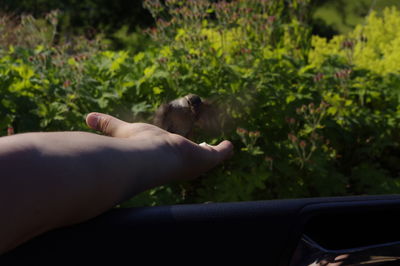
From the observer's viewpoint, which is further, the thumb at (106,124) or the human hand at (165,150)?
the thumb at (106,124)

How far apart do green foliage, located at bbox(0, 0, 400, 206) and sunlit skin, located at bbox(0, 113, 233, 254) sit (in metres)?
2.04

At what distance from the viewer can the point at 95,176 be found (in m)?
0.92

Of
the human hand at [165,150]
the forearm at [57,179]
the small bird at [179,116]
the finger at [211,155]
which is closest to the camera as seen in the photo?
the forearm at [57,179]

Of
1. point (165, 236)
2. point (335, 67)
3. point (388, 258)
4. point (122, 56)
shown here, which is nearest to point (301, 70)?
point (335, 67)

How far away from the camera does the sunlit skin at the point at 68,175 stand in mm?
830

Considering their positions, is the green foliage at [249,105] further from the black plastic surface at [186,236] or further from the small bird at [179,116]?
the black plastic surface at [186,236]

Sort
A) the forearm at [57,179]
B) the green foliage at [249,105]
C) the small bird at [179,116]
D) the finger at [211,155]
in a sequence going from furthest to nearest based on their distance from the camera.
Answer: the green foliage at [249,105] < the small bird at [179,116] < the finger at [211,155] < the forearm at [57,179]

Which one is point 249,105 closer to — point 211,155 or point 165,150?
point 211,155

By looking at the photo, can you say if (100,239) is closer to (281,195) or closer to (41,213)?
(41,213)

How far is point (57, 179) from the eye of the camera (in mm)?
858

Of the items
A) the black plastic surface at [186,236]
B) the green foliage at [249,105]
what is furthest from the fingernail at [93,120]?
the green foliage at [249,105]

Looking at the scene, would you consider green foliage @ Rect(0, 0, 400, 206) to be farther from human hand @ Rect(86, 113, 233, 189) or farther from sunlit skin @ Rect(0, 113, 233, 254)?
sunlit skin @ Rect(0, 113, 233, 254)

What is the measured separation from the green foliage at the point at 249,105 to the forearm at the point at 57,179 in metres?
2.11

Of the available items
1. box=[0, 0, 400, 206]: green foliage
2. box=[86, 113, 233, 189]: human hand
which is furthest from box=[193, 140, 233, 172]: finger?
box=[0, 0, 400, 206]: green foliage
